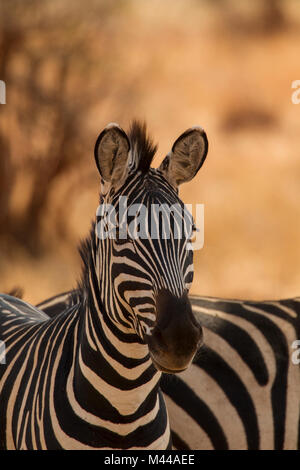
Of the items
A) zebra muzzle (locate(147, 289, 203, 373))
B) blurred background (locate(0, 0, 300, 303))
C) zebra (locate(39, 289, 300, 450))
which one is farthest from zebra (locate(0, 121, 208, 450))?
blurred background (locate(0, 0, 300, 303))

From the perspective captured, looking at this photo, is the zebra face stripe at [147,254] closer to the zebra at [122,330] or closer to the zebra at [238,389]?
the zebra at [122,330]

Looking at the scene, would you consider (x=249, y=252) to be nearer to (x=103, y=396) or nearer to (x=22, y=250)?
(x=22, y=250)

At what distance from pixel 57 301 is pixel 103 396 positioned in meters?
1.39

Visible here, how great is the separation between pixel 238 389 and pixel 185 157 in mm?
1313

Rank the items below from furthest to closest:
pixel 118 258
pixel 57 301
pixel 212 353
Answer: pixel 57 301 → pixel 212 353 → pixel 118 258

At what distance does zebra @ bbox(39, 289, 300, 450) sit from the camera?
320cm

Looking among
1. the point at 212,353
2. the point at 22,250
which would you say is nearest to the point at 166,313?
the point at 212,353

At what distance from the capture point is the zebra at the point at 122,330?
82.4 inches

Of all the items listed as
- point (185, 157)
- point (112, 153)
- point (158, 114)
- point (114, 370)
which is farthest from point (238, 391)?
point (158, 114)

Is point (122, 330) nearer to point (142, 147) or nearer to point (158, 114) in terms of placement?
point (142, 147)

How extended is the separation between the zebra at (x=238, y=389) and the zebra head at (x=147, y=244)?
3.45 feet

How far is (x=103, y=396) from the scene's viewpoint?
90.9 inches

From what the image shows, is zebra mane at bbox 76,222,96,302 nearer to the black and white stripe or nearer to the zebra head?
the zebra head

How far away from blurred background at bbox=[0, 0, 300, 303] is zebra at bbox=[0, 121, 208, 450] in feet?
17.3
